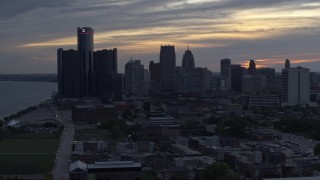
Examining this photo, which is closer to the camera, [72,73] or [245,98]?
[245,98]

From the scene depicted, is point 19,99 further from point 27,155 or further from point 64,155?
point 64,155

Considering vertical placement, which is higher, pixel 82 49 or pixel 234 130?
pixel 82 49

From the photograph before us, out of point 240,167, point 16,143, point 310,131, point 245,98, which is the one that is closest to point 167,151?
point 240,167

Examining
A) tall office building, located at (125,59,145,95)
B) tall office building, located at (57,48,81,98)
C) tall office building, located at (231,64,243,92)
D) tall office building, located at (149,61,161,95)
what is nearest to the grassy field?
tall office building, located at (57,48,81,98)

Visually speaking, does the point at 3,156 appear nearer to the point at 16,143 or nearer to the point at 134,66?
the point at 16,143

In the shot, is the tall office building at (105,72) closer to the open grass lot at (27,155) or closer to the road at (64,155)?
the road at (64,155)

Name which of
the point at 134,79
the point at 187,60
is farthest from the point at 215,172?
the point at 187,60
